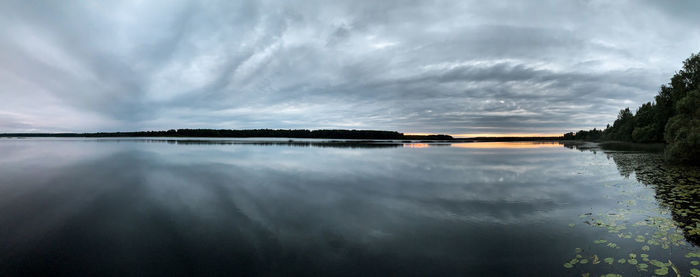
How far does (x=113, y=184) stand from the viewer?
16.9m

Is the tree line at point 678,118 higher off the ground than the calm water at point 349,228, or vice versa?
the tree line at point 678,118

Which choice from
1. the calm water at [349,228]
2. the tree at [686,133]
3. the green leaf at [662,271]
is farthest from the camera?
the tree at [686,133]

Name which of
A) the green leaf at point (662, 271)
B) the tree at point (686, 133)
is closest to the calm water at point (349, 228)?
the green leaf at point (662, 271)

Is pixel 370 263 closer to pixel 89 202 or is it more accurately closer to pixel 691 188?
pixel 89 202

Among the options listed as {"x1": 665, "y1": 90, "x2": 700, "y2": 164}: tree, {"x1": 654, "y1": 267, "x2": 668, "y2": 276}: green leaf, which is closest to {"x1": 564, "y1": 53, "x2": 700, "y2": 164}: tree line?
{"x1": 665, "y1": 90, "x2": 700, "y2": 164}: tree

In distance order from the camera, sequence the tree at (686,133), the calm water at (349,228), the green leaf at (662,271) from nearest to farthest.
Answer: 1. the green leaf at (662,271)
2. the calm water at (349,228)
3. the tree at (686,133)

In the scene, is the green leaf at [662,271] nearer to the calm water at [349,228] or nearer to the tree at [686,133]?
the calm water at [349,228]

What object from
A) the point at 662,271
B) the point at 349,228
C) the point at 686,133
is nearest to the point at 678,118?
the point at 686,133

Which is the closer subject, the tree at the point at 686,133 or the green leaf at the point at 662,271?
the green leaf at the point at 662,271

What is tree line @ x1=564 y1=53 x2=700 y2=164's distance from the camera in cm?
2371

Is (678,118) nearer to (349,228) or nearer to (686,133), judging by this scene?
(686,133)

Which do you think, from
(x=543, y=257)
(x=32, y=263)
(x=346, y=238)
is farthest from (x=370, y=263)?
(x=32, y=263)

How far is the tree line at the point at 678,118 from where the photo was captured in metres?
23.7

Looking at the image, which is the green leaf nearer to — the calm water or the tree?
the calm water
